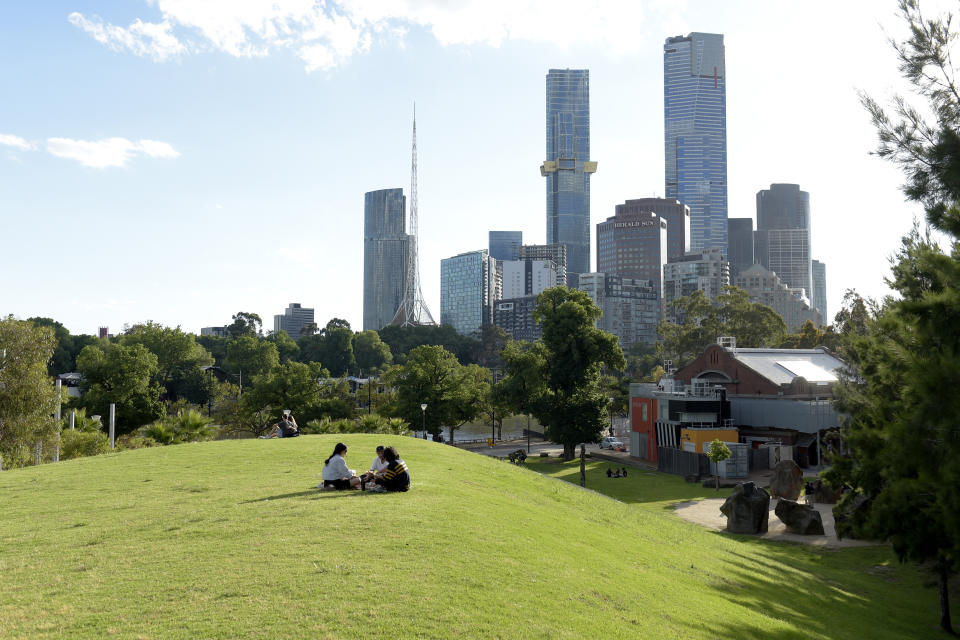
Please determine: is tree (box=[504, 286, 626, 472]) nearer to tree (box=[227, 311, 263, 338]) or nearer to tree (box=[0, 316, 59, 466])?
tree (box=[0, 316, 59, 466])

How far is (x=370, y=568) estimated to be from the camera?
29.3ft

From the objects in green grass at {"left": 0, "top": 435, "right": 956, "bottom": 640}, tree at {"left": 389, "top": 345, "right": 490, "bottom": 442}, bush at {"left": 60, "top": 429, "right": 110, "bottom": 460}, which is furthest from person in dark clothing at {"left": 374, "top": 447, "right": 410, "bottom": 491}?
tree at {"left": 389, "top": 345, "right": 490, "bottom": 442}

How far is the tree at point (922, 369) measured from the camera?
1102 centimetres

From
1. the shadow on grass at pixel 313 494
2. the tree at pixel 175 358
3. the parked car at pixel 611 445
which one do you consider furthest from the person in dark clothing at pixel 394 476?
the tree at pixel 175 358

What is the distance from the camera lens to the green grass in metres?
7.66

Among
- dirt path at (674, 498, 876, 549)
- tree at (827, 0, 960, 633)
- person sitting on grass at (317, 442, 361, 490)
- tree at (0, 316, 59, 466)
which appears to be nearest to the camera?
tree at (827, 0, 960, 633)

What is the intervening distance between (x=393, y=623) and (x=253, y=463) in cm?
1360

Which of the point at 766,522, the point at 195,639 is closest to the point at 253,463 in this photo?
the point at 195,639

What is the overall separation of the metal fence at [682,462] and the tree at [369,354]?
96985 millimetres

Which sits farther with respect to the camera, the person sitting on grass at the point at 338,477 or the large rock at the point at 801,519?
the large rock at the point at 801,519

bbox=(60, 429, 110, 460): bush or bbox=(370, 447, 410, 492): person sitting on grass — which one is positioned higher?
bbox=(370, 447, 410, 492): person sitting on grass

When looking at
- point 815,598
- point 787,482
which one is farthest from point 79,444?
point 787,482

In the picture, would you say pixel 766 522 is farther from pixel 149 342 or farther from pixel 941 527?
pixel 149 342

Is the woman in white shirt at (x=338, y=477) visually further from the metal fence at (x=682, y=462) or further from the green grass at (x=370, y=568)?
the metal fence at (x=682, y=462)
